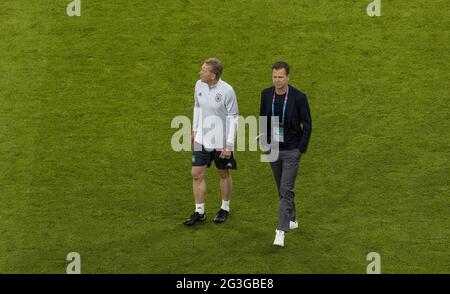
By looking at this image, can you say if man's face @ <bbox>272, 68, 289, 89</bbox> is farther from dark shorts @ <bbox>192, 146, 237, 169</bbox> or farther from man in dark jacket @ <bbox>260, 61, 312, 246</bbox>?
dark shorts @ <bbox>192, 146, 237, 169</bbox>

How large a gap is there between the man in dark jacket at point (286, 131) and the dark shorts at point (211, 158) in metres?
0.69

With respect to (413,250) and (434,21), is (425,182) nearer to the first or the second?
(413,250)

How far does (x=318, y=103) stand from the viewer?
14922mm

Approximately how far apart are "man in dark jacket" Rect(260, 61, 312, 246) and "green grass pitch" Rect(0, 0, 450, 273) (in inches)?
21.6

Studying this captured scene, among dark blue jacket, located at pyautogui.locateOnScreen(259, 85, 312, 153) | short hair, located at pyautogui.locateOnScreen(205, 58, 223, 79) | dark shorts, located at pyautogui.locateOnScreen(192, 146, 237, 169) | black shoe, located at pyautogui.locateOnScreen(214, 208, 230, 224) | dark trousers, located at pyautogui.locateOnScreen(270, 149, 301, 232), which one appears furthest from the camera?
black shoe, located at pyautogui.locateOnScreen(214, 208, 230, 224)

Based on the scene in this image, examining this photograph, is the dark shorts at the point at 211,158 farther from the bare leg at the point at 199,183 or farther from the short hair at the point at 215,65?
the short hair at the point at 215,65

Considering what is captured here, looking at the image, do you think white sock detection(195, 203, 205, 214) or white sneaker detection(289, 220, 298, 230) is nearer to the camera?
white sneaker detection(289, 220, 298, 230)

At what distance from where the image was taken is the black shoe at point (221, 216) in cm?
1224

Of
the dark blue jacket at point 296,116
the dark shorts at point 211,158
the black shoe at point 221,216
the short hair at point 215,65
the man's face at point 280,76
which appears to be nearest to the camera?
the man's face at point 280,76

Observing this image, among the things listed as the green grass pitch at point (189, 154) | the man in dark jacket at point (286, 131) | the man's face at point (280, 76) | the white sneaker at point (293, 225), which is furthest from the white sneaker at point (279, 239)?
the man's face at point (280, 76)

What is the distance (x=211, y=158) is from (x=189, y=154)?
6.28 feet

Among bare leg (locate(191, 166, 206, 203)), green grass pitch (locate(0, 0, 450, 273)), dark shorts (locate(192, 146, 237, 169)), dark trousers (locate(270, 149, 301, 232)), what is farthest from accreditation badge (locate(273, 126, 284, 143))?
green grass pitch (locate(0, 0, 450, 273))

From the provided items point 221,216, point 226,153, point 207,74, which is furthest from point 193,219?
point 207,74

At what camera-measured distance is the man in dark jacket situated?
1127 centimetres
